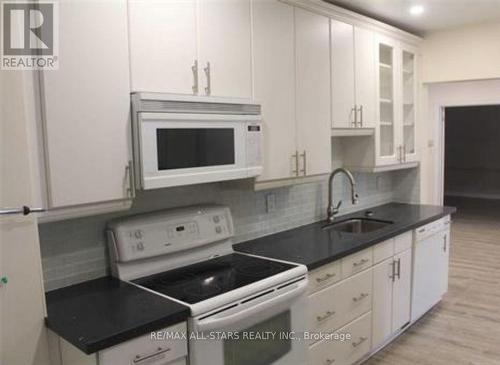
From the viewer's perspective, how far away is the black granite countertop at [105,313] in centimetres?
154

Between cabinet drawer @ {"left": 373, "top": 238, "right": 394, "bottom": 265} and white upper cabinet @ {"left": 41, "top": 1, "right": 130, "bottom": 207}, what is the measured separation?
1.76 metres

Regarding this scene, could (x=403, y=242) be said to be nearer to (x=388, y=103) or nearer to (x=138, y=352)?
(x=388, y=103)

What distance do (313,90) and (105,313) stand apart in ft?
6.21

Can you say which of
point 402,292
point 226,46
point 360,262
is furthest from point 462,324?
point 226,46

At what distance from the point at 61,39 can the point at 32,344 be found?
1143mm

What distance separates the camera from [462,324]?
3.56m

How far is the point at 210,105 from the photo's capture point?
2.16 meters

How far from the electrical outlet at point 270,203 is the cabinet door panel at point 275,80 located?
1.17 feet

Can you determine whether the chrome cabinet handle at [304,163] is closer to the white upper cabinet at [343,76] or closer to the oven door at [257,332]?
the white upper cabinet at [343,76]

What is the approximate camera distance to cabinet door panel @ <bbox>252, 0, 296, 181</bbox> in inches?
98.3

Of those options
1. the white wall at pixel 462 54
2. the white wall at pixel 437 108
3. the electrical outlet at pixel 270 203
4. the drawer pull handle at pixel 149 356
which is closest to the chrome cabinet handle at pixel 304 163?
the electrical outlet at pixel 270 203

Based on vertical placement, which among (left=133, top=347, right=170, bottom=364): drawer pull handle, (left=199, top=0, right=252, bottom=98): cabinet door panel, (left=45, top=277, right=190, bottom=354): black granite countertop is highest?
(left=199, top=0, right=252, bottom=98): cabinet door panel

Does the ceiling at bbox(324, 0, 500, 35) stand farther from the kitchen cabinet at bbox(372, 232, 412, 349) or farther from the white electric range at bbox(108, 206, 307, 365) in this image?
the white electric range at bbox(108, 206, 307, 365)

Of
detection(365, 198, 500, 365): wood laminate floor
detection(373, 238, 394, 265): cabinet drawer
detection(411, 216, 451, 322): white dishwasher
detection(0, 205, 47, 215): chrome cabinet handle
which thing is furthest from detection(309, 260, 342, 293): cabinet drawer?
detection(0, 205, 47, 215): chrome cabinet handle
